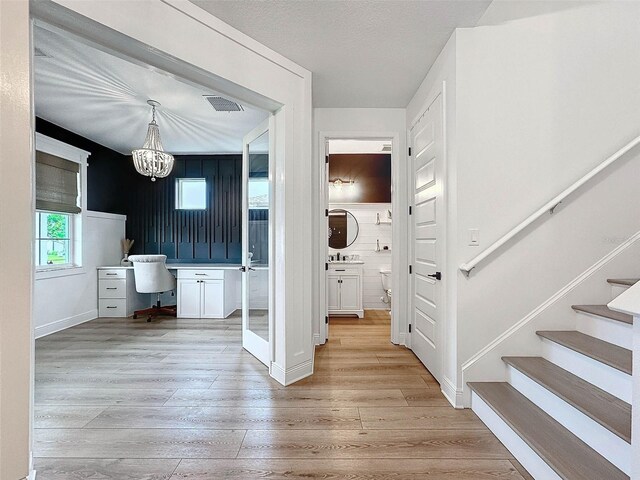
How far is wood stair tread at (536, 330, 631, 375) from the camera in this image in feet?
5.39

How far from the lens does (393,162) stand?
3.80m

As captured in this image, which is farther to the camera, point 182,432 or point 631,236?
point 631,236

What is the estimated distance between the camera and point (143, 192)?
18.9ft

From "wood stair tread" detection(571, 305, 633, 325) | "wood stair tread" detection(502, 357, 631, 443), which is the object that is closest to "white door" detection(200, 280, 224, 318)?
"wood stair tread" detection(502, 357, 631, 443)

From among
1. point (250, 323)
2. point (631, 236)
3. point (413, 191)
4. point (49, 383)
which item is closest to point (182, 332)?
point (250, 323)

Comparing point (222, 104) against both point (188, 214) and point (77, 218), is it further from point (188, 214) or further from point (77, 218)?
point (77, 218)

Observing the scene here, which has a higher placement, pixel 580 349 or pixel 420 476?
pixel 580 349

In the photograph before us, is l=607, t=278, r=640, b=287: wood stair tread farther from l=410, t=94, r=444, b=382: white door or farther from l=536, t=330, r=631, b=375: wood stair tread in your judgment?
l=410, t=94, r=444, b=382: white door

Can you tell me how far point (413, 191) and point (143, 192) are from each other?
462 cm

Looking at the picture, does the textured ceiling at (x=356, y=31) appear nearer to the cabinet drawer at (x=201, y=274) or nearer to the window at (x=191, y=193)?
the cabinet drawer at (x=201, y=274)

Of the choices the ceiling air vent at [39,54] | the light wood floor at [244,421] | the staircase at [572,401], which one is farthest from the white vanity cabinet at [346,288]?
the ceiling air vent at [39,54]

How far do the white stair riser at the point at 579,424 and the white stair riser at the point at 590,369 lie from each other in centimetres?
22

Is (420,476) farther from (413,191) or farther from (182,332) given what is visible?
(182,332)

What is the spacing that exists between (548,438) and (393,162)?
9.39 feet
